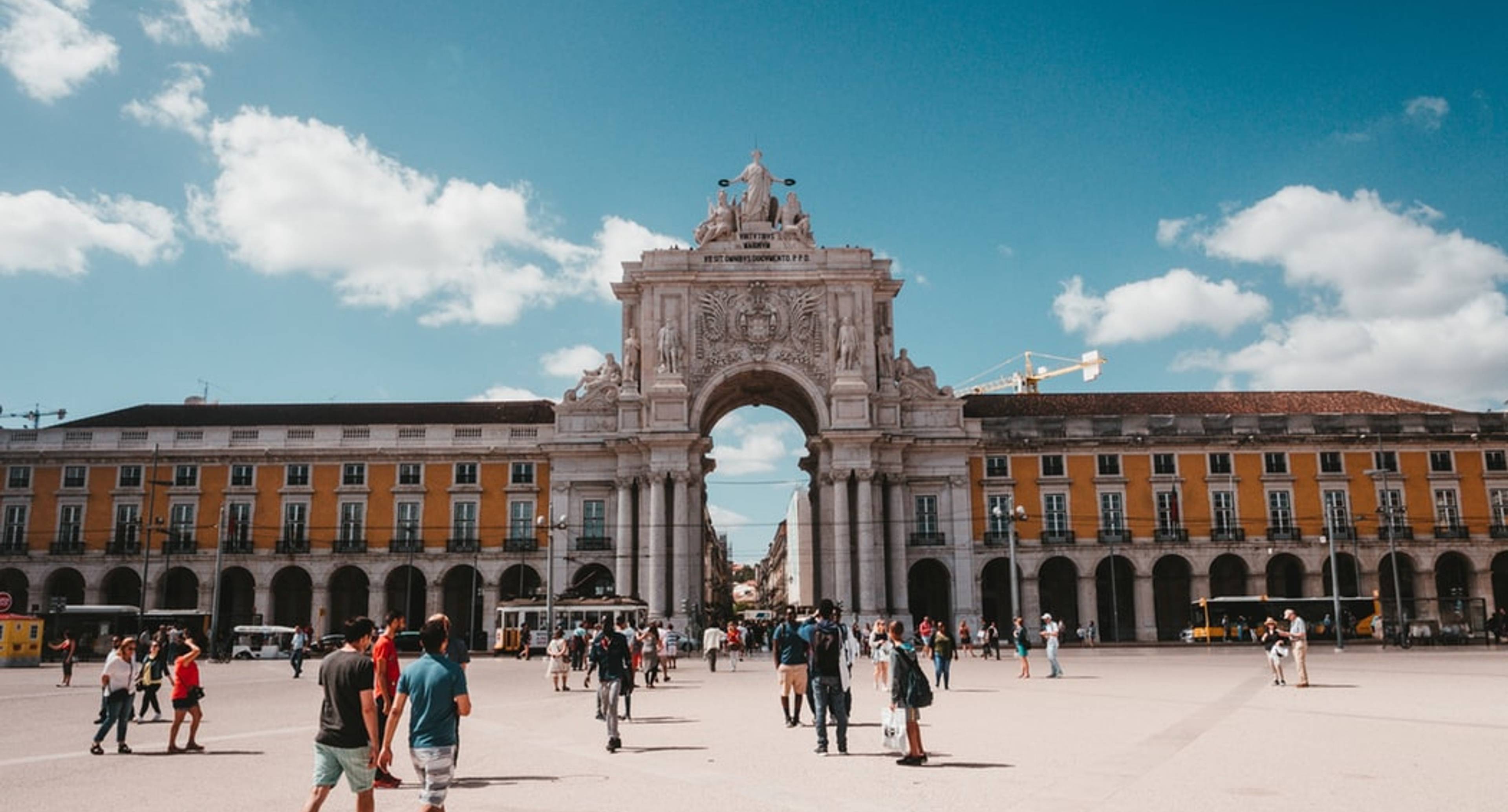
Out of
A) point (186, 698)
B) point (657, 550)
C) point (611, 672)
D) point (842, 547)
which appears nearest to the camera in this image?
point (186, 698)

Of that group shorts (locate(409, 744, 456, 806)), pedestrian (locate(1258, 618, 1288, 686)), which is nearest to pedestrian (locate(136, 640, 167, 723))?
shorts (locate(409, 744, 456, 806))

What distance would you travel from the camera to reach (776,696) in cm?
2739

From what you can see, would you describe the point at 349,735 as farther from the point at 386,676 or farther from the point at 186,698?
the point at 186,698

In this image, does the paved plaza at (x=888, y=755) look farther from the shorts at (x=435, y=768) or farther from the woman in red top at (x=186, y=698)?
the shorts at (x=435, y=768)

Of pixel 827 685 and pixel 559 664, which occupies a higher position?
pixel 827 685

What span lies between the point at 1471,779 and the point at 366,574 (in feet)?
193

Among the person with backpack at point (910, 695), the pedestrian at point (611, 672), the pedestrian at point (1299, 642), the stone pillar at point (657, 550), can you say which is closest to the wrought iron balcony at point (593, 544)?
the stone pillar at point (657, 550)

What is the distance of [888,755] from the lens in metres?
15.5

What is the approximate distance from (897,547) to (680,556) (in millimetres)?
11345

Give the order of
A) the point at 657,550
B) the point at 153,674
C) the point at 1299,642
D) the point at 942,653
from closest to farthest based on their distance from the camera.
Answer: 1. the point at 153,674
2. the point at 1299,642
3. the point at 942,653
4. the point at 657,550

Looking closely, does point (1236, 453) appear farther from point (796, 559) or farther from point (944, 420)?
point (796, 559)

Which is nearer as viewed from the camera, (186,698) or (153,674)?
(186,698)

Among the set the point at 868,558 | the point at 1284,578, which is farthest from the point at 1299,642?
the point at 1284,578

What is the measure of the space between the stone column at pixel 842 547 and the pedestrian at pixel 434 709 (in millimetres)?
51096
